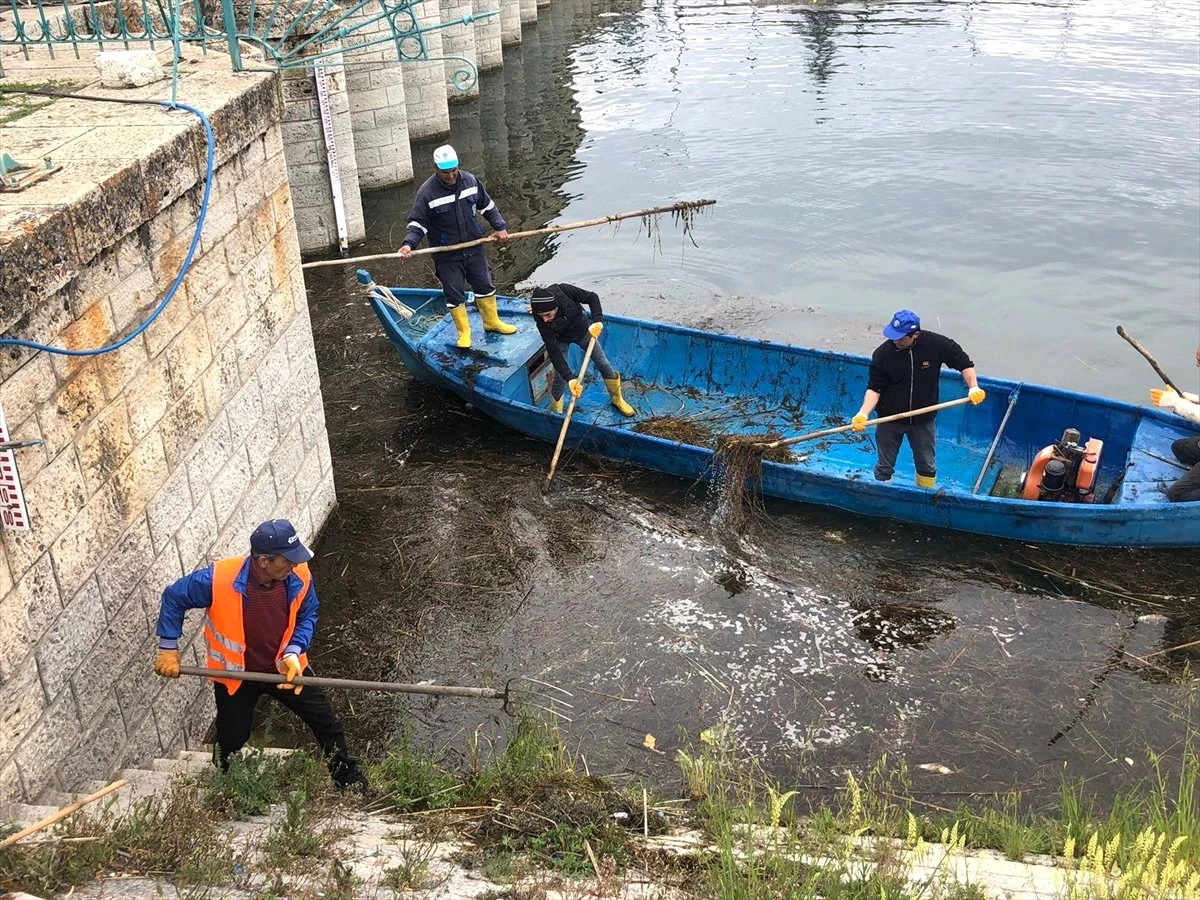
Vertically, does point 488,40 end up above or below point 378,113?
above

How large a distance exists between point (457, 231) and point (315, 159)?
510 cm

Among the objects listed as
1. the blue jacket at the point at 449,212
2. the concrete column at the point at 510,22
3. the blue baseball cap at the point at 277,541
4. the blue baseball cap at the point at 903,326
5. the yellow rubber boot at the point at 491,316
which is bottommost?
the yellow rubber boot at the point at 491,316

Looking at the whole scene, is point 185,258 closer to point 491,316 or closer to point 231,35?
point 231,35

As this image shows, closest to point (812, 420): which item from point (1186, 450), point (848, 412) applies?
point (848, 412)

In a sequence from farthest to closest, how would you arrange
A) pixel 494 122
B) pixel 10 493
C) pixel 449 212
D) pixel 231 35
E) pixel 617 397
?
pixel 494 122
pixel 449 212
pixel 617 397
pixel 231 35
pixel 10 493

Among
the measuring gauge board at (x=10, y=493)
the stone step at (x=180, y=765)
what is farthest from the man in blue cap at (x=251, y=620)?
the measuring gauge board at (x=10, y=493)

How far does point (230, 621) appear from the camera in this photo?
5637 mm

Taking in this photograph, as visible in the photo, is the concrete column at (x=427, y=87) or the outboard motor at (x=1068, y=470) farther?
the concrete column at (x=427, y=87)

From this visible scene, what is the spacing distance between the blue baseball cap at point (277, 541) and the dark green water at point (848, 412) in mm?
2266

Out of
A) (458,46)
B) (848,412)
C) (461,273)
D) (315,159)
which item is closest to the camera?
(848,412)

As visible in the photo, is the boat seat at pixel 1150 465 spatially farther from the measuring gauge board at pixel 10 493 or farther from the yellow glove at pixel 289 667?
the measuring gauge board at pixel 10 493

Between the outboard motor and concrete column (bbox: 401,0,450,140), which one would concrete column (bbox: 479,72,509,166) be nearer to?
concrete column (bbox: 401,0,450,140)

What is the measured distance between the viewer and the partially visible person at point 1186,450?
8.58 metres

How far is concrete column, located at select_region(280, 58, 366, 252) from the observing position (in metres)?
14.8
